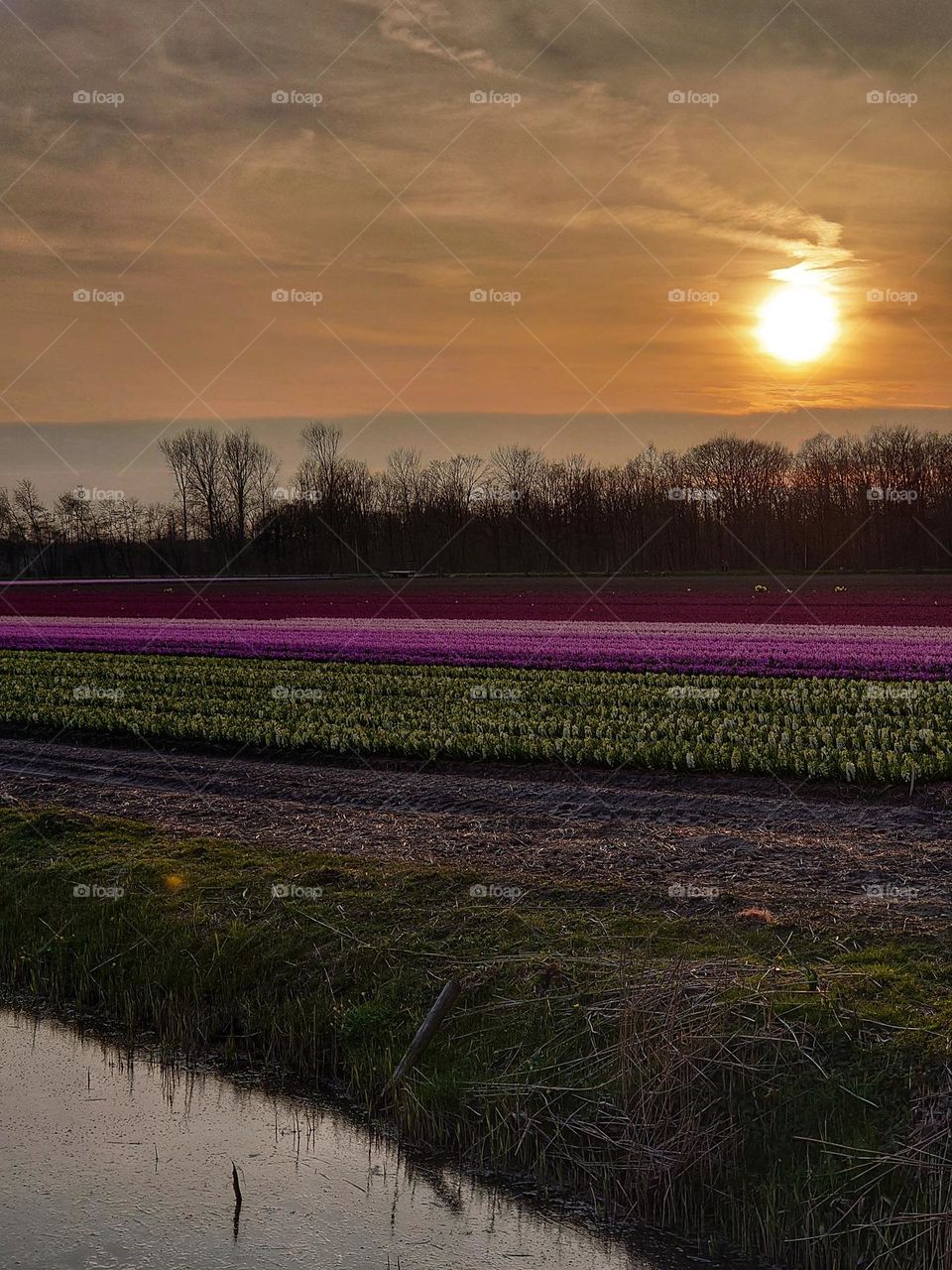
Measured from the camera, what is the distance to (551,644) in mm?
28391

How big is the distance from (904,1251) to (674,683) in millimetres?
16020

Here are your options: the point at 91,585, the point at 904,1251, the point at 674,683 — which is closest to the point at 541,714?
the point at 674,683

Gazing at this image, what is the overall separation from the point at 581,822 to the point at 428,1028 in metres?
4.61

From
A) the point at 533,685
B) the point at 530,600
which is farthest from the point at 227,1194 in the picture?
the point at 530,600

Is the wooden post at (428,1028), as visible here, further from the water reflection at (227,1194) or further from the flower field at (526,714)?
the flower field at (526,714)

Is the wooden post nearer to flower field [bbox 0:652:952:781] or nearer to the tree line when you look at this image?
flower field [bbox 0:652:952:781]

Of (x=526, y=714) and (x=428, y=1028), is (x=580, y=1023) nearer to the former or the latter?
(x=428, y=1028)

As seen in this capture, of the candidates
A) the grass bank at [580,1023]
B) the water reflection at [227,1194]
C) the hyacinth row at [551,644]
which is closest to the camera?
the water reflection at [227,1194]

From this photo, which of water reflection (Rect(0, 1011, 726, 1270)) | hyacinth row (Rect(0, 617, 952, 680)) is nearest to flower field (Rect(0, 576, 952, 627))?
hyacinth row (Rect(0, 617, 952, 680))

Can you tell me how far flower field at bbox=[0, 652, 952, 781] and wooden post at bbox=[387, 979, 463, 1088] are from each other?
22.8ft

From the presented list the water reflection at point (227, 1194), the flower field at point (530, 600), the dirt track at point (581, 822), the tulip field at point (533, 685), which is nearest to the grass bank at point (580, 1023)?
the water reflection at point (227, 1194)

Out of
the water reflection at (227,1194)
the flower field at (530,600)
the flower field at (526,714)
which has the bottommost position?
the water reflection at (227,1194)

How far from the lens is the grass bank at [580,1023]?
20.7 ft

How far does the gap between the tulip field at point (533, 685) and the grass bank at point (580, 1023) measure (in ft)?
19.0
